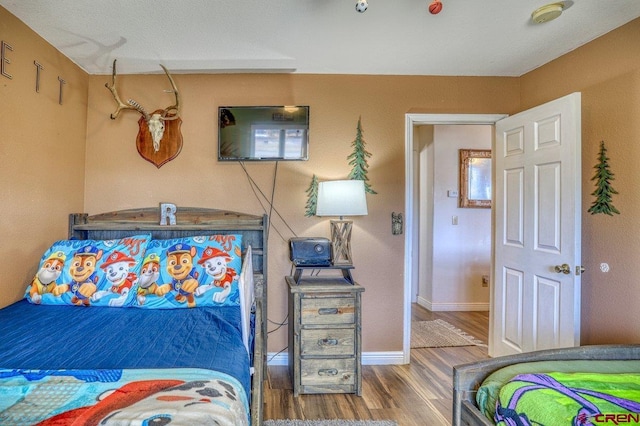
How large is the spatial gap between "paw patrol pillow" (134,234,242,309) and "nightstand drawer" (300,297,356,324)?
1.70 feet

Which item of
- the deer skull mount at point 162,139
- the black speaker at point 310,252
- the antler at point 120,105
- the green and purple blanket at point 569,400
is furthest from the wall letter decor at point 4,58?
the green and purple blanket at point 569,400

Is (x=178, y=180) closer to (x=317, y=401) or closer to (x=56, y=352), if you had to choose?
(x=56, y=352)

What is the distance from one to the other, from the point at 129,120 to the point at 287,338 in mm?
2239

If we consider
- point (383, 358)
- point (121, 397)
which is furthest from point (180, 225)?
point (383, 358)

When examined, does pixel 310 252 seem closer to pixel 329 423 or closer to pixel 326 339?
pixel 326 339

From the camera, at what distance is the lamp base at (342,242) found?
262 centimetres

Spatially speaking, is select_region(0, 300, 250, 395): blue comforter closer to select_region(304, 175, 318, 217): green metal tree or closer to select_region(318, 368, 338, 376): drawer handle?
select_region(318, 368, 338, 376): drawer handle

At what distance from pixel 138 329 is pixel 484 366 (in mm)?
1590

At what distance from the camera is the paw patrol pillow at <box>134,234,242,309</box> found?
2047 millimetres

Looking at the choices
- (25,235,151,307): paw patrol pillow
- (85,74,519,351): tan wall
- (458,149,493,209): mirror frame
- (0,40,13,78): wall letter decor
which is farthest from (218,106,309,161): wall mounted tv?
(458,149,493,209): mirror frame

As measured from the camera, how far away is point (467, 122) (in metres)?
2.96

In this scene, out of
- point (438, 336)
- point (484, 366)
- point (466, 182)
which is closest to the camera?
point (484, 366)

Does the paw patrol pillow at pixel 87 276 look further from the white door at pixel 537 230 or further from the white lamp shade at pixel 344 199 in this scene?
the white door at pixel 537 230

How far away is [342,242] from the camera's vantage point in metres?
2.63
